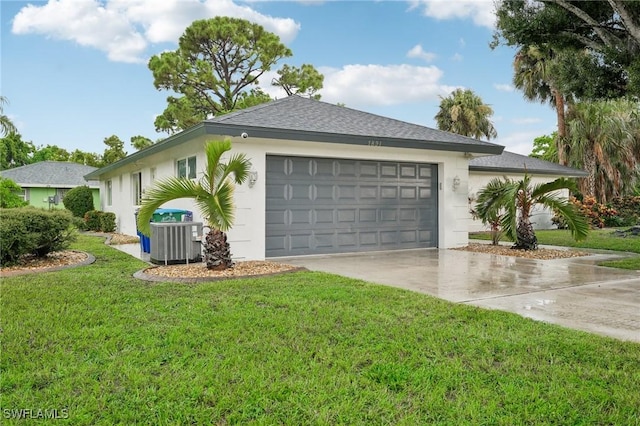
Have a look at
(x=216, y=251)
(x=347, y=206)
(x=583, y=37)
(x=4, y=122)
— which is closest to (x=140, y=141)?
(x=4, y=122)

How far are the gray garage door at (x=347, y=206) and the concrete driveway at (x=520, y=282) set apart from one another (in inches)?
20.0

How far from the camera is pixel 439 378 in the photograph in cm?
322

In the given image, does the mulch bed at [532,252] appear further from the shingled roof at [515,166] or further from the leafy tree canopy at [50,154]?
the leafy tree canopy at [50,154]

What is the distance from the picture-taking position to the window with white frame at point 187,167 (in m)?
10.5

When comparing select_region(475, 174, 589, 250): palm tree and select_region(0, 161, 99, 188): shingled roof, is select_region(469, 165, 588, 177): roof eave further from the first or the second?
select_region(0, 161, 99, 188): shingled roof

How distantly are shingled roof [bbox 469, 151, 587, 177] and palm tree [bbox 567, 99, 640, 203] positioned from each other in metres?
1.98

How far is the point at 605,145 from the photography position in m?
21.2

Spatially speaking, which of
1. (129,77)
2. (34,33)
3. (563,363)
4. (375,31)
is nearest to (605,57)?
(375,31)

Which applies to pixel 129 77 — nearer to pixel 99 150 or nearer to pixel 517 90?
pixel 517 90

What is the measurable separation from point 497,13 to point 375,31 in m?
5.10

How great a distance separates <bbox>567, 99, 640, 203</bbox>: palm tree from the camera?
21.3 m

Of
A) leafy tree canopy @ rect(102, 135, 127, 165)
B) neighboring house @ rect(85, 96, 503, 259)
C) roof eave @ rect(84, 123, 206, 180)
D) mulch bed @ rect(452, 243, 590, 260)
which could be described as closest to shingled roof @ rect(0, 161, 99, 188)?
leafy tree canopy @ rect(102, 135, 127, 165)

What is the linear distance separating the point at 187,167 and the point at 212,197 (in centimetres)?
405

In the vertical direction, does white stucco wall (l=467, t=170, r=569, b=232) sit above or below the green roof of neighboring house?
below
